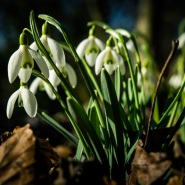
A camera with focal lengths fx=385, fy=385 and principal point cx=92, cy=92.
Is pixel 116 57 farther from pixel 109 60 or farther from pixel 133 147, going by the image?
pixel 133 147

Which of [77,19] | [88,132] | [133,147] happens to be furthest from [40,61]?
[77,19]

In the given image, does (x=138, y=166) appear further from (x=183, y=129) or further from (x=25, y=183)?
(x=183, y=129)

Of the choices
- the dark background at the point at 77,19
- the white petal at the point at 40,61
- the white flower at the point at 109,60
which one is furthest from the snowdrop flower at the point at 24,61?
the dark background at the point at 77,19

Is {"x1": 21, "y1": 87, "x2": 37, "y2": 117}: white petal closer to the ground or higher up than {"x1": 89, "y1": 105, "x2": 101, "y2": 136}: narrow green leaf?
higher up

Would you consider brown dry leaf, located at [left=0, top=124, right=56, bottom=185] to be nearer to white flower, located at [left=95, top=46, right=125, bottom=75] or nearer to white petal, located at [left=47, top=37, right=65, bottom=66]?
white petal, located at [left=47, top=37, right=65, bottom=66]

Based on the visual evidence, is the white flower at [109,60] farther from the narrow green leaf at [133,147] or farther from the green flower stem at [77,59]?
the narrow green leaf at [133,147]

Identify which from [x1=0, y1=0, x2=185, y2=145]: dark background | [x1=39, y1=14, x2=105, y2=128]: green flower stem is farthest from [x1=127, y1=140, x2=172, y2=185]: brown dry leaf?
[x1=0, y1=0, x2=185, y2=145]: dark background
